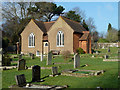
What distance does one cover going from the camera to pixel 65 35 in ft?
114

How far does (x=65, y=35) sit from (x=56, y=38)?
228 cm

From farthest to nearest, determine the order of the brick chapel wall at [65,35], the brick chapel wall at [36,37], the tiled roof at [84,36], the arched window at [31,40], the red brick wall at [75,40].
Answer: the arched window at [31,40]
the brick chapel wall at [36,37]
the tiled roof at [84,36]
the red brick wall at [75,40]
the brick chapel wall at [65,35]

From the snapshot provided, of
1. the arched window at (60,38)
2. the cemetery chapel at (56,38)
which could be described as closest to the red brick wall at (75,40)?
the cemetery chapel at (56,38)

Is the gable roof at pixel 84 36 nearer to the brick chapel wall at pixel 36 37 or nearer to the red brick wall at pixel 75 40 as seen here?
the red brick wall at pixel 75 40

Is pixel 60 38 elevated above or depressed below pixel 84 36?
below

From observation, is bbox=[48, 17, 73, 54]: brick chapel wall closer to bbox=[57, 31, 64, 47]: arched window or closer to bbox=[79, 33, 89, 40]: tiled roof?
bbox=[57, 31, 64, 47]: arched window

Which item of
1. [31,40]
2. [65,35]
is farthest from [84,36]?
[31,40]

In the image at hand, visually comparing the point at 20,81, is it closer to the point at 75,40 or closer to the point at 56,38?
the point at 75,40

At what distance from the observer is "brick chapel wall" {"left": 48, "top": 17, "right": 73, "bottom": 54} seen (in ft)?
112

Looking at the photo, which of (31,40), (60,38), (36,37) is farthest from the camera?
(31,40)

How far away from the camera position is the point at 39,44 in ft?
123

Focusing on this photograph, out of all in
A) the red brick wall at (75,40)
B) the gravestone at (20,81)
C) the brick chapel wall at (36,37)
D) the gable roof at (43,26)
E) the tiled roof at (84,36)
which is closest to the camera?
the gravestone at (20,81)

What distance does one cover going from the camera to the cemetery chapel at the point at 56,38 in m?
34.4

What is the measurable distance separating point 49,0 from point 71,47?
27680mm
